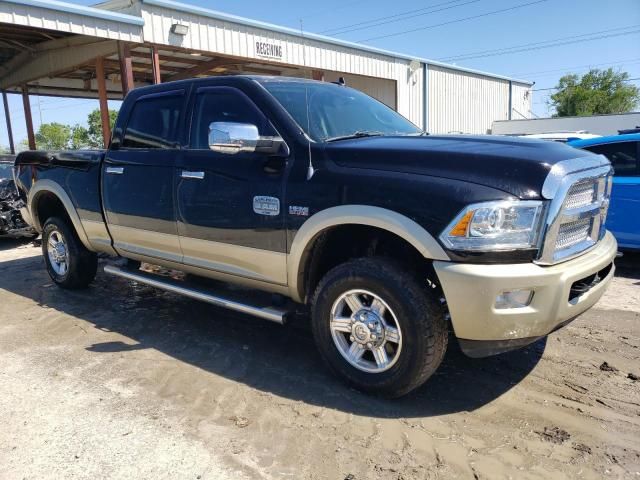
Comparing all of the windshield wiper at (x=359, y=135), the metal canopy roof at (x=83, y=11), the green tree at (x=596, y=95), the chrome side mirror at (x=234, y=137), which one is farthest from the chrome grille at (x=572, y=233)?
the green tree at (x=596, y=95)

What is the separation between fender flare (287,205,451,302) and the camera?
291cm

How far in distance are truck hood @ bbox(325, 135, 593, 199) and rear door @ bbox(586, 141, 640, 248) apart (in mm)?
3398

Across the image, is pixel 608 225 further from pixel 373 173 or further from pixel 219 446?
pixel 219 446

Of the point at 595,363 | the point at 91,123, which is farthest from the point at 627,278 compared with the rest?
the point at 91,123

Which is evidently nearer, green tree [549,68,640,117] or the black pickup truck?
the black pickup truck

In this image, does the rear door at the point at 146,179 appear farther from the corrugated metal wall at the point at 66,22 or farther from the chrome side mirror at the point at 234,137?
the corrugated metal wall at the point at 66,22

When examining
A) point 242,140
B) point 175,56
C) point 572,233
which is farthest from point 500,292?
point 175,56

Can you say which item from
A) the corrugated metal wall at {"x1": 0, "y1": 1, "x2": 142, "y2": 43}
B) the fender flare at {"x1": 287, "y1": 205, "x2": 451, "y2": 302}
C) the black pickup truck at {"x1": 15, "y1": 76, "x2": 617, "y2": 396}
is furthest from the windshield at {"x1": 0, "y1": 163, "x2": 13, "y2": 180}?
the fender flare at {"x1": 287, "y1": 205, "x2": 451, "y2": 302}

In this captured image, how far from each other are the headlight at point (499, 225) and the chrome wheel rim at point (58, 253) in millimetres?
4809

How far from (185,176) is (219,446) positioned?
2.17 metres

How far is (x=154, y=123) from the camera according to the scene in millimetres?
4719

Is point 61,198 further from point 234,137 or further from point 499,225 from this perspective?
point 499,225

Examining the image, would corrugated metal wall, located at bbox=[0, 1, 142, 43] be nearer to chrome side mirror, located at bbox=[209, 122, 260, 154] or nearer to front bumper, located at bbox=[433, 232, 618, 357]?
chrome side mirror, located at bbox=[209, 122, 260, 154]

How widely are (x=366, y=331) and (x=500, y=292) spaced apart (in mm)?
883
